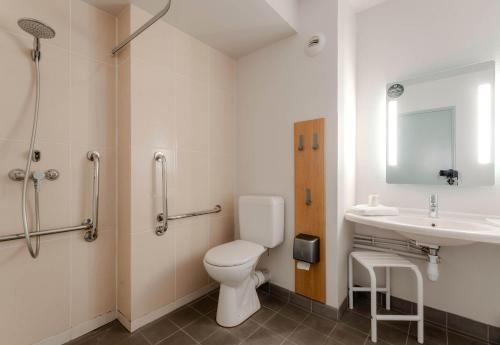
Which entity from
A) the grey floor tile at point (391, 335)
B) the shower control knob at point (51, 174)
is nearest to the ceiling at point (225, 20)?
the shower control knob at point (51, 174)

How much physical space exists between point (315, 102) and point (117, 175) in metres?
1.62

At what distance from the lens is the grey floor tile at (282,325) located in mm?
1601

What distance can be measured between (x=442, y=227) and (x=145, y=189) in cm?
207

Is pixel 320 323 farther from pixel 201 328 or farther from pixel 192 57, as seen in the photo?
pixel 192 57

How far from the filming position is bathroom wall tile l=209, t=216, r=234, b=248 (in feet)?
7.14

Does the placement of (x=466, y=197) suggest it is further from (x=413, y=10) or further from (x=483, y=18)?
(x=413, y=10)

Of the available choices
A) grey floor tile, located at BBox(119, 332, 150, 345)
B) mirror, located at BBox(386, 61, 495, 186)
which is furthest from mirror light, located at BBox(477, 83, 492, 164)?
grey floor tile, located at BBox(119, 332, 150, 345)

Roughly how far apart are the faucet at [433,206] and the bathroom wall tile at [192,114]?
5.86 feet

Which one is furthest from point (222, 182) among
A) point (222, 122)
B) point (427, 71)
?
point (427, 71)

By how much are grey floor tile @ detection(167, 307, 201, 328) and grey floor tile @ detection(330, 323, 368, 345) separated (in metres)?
1.01

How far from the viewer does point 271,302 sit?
197 cm

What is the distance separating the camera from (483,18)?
5.03 feet

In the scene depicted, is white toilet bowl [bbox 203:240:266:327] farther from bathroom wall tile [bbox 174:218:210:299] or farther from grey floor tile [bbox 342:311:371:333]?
grey floor tile [bbox 342:311:371:333]

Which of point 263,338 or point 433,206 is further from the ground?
→ point 433,206
